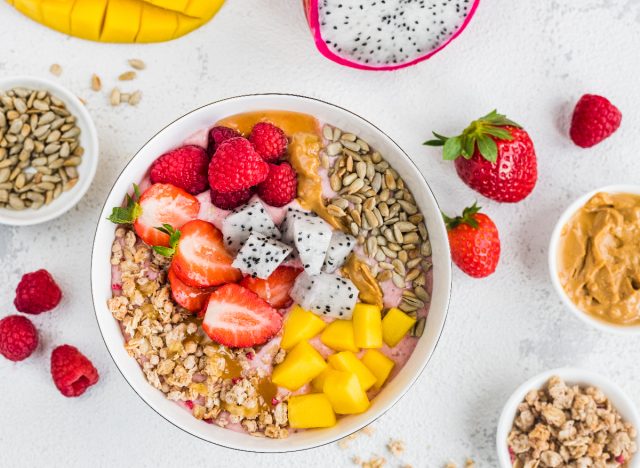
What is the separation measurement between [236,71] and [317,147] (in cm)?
30

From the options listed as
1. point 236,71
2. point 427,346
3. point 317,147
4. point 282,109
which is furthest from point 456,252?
Answer: point 236,71

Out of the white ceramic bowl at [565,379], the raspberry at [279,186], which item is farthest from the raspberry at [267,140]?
the white ceramic bowl at [565,379]

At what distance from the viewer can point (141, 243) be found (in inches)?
72.3

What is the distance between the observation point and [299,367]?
179cm

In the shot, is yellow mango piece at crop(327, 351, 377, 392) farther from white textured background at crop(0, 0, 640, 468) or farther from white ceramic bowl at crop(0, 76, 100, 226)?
white ceramic bowl at crop(0, 76, 100, 226)

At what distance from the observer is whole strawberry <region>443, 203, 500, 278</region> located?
6.00ft

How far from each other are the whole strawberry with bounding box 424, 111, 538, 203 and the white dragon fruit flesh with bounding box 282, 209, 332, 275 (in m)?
0.34

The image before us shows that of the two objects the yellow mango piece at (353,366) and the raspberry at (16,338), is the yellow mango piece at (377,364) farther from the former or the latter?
the raspberry at (16,338)

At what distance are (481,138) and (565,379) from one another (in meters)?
0.63

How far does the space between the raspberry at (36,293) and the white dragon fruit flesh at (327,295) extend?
608 mm

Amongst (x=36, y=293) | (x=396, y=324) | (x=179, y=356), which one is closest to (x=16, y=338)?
(x=36, y=293)

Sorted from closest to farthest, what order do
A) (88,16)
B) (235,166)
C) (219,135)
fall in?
(235,166), (219,135), (88,16)

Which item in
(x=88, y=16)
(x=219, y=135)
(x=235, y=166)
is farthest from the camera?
(x=88, y=16)

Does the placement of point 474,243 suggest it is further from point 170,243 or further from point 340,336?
point 170,243
